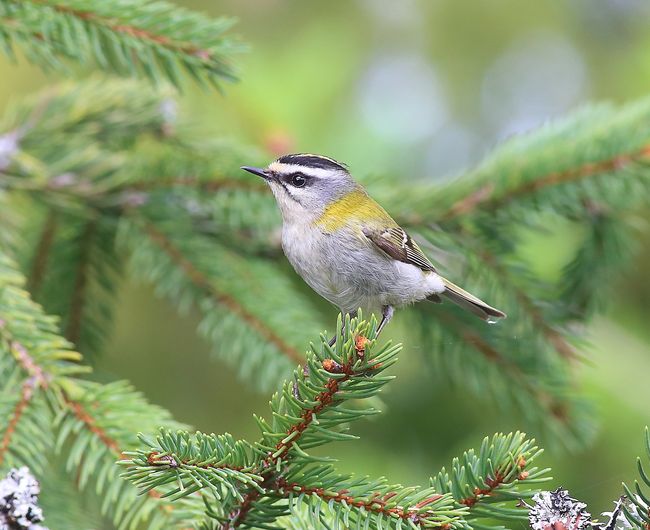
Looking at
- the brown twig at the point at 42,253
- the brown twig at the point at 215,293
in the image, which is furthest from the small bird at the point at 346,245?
the brown twig at the point at 42,253

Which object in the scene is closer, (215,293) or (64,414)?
(64,414)

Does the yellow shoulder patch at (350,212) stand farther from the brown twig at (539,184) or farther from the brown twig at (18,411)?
the brown twig at (18,411)

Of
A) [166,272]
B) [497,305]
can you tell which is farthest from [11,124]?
[497,305]

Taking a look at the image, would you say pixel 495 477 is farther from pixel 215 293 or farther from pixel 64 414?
pixel 215 293

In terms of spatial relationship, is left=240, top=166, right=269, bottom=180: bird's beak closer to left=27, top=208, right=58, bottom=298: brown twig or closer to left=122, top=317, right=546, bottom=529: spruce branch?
left=27, top=208, right=58, bottom=298: brown twig

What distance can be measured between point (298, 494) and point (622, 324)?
261cm

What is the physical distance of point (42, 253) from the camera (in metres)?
2.77

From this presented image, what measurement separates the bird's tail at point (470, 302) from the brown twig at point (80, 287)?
124 cm

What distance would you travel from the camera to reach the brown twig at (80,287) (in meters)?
2.68

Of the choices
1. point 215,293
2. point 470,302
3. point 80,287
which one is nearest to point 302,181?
point 215,293

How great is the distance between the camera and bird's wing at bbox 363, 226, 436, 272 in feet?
8.25

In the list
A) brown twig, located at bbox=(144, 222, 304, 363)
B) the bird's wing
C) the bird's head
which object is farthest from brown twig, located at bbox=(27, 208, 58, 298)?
the bird's wing

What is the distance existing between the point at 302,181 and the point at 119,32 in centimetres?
76

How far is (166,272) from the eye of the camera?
2635 millimetres
